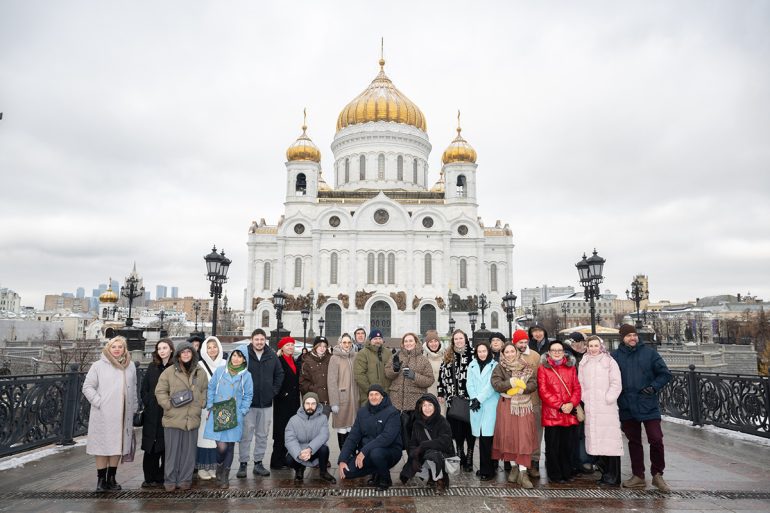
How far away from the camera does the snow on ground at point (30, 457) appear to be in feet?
22.6

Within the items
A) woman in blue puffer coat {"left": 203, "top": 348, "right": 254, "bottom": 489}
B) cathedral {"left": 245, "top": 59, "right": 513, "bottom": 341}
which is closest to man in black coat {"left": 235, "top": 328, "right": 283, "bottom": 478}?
woman in blue puffer coat {"left": 203, "top": 348, "right": 254, "bottom": 489}

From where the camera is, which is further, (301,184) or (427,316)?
(301,184)

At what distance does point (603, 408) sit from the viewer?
6238mm

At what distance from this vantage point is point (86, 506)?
5445mm

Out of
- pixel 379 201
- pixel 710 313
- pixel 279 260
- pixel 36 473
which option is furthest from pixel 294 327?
pixel 710 313

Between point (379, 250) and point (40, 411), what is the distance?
3187 centimetres

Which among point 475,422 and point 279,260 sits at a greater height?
point 279,260

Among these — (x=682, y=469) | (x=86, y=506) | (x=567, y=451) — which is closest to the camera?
(x=86, y=506)

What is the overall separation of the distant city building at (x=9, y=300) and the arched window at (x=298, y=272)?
3659 inches

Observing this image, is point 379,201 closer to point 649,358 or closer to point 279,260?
point 279,260

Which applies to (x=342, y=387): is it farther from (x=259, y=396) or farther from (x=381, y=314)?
(x=381, y=314)

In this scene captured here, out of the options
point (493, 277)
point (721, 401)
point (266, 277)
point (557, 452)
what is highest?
point (493, 277)

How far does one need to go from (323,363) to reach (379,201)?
3270 cm

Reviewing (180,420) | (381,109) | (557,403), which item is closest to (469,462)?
(557,403)
